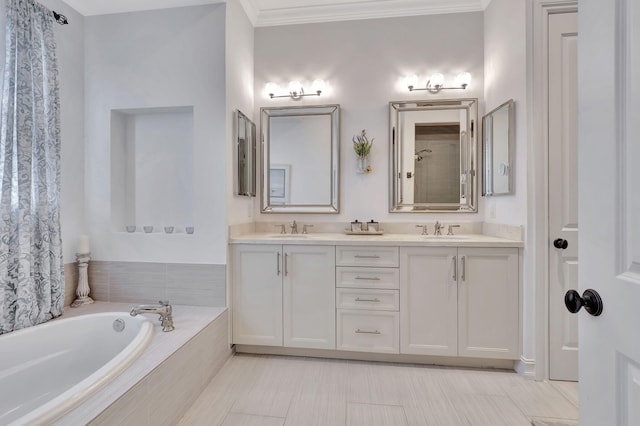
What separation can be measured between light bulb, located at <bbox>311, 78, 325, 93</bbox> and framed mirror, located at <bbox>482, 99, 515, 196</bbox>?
1463 mm

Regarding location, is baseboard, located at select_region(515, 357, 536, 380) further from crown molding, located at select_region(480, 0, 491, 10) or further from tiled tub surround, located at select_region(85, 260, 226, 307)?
crown molding, located at select_region(480, 0, 491, 10)

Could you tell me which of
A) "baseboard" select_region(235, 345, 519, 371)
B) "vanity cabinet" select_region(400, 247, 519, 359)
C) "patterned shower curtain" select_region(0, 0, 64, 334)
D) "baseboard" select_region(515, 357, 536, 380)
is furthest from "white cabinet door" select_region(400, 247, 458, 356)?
"patterned shower curtain" select_region(0, 0, 64, 334)

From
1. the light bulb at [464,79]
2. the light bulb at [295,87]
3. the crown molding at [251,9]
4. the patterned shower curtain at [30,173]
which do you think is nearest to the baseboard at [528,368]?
the light bulb at [464,79]

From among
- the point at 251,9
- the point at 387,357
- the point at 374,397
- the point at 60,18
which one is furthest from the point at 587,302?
the point at 60,18

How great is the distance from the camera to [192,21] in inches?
91.7

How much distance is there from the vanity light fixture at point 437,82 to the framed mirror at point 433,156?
128 mm

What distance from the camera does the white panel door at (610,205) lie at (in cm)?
65

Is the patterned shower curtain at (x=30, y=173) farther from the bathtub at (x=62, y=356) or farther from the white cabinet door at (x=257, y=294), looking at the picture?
the white cabinet door at (x=257, y=294)

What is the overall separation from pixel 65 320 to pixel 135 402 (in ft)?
3.29

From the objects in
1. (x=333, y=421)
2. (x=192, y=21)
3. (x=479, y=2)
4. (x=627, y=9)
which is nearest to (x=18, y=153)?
(x=192, y=21)

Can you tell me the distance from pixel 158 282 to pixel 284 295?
1.00 m

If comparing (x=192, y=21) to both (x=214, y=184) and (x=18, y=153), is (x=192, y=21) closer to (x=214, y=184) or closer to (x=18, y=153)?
(x=214, y=184)

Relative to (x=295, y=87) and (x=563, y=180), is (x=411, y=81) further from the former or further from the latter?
(x=563, y=180)

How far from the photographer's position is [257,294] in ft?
7.72
